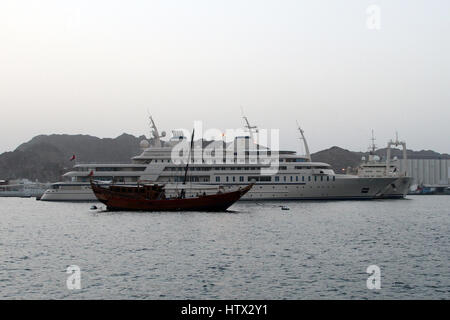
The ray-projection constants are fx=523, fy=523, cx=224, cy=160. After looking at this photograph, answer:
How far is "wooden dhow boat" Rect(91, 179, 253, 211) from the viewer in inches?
2355

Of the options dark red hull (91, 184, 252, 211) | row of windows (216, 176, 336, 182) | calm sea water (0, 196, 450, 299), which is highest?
row of windows (216, 176, 336, 182)

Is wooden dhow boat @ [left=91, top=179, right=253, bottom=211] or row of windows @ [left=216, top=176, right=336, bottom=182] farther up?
row of windows @ [left=216, top=176, right=336, bottom=182]

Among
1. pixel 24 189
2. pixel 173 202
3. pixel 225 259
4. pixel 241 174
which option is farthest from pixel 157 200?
pixel 24 189

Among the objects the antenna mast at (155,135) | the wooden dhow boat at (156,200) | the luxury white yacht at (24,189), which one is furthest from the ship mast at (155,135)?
the luxury white yacht at (24,189)

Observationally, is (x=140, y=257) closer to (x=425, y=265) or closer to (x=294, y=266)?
(x=294, y=266)

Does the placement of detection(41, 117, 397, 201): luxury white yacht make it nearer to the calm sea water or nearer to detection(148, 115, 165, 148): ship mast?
detection(148, 115, 165, 148): ship mast

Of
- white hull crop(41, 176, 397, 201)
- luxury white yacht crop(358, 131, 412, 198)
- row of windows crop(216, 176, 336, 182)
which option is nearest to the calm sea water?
white hull crop(41, 176, 397, 201)

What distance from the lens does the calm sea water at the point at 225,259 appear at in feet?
67.9

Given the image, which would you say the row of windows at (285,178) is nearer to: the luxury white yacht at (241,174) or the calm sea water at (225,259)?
the luxury white yacht at (241,174)

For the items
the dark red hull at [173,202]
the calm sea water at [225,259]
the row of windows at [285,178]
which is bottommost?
the calm sea water at [225,259]

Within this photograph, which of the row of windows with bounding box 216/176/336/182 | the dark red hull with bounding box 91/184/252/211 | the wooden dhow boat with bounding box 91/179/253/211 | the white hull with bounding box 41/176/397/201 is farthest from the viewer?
the row of windows with bounding box 216/176/336/182

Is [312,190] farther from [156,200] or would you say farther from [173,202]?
[156,200]

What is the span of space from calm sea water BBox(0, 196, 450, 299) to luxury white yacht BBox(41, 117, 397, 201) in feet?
107
